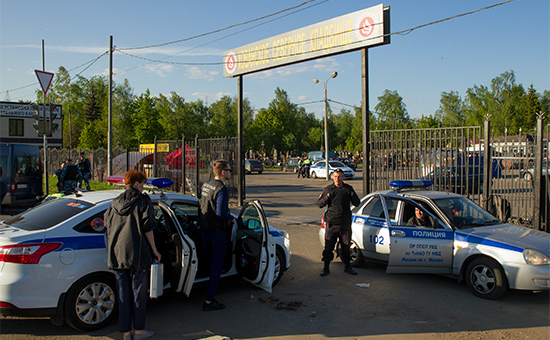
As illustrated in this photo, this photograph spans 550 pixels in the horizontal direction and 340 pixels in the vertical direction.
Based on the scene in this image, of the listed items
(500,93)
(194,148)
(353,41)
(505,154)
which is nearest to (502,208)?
(505,154)

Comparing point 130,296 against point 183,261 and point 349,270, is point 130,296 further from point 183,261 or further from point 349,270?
point 349,270

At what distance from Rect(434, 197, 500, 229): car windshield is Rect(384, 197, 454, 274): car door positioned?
0.25m

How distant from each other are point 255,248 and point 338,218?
177cm

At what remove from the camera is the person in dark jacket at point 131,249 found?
12.7 feet

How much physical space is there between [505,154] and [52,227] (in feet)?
30.9

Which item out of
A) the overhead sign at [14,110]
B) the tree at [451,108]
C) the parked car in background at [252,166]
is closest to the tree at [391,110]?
the tree at [451,108]

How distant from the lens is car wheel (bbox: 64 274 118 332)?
405cm

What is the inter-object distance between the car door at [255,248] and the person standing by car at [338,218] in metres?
1.50

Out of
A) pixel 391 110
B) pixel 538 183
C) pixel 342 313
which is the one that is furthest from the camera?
pixel 391 110

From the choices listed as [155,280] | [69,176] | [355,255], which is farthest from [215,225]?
[69,176]

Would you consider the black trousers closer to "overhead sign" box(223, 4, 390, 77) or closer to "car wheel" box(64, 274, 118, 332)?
"car wheel" box(64, 274, 118, 332)

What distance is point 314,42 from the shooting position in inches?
493

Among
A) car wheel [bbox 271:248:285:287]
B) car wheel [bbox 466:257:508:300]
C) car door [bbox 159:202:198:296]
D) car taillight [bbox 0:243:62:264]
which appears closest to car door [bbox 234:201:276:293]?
car wheel [bbox 271:248:285:287]

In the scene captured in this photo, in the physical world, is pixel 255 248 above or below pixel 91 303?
above
